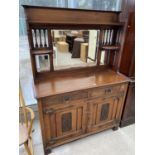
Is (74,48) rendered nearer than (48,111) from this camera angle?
No

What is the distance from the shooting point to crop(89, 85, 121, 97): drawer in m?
1.54

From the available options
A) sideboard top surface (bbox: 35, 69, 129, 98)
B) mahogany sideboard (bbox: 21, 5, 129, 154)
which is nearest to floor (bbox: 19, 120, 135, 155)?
mahogany sideboard (bbox: 21, 5, 129, 154)

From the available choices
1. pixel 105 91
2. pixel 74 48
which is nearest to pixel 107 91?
pixel 105 91

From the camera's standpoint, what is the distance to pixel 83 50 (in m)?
1.77

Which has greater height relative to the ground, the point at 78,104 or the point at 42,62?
the point at 42,62

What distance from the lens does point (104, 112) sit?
1.77 m


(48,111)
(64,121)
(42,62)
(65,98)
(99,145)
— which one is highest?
(42,62)

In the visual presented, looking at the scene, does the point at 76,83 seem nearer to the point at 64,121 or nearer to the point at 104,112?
the point at 64,121

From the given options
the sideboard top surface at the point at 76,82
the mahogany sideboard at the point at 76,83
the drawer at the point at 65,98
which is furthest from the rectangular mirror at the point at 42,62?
the drawer at the point at 65,98

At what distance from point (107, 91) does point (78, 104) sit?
389 millimetres

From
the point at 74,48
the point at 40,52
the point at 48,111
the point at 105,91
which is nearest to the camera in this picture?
the point at 48,111

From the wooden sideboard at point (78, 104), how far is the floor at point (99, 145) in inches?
4.8
